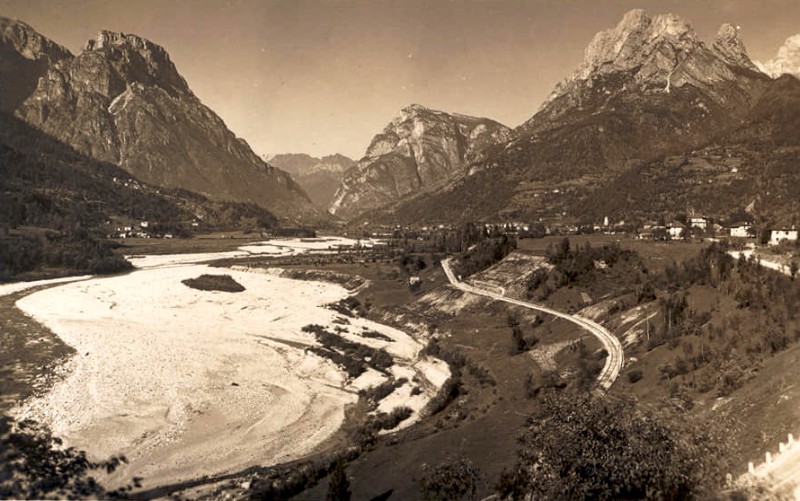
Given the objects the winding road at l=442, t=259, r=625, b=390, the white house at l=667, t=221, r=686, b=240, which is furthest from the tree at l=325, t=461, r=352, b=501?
the white house at l=667, t=221, r=686, b=240

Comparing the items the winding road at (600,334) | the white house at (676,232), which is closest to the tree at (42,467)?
the winding road at (600,334)

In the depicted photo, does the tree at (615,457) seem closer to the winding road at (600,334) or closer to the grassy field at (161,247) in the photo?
the winding road at (600,334)

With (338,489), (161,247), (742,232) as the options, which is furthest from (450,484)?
(161,247)

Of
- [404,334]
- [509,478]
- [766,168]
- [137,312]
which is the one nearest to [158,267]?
[137,312]

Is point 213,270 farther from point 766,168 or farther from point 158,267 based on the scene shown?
point 766,168

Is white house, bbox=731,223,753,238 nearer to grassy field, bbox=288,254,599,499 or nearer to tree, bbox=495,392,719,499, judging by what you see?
grassy field, bbox=288,254,599,499

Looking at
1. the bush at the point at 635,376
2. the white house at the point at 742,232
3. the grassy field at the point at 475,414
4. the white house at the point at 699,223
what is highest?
the white house at the point at 699,223

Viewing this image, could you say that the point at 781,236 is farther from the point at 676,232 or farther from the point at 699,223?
the point at 699,223
